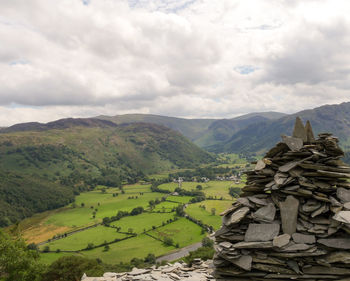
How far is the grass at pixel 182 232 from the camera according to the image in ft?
299

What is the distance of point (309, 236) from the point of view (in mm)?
11820

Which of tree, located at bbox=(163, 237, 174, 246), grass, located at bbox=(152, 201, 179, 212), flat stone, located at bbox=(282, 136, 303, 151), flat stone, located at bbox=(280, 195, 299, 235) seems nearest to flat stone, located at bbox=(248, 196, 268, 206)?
flat stone, located at bbox=(280, 195, 299, 235)

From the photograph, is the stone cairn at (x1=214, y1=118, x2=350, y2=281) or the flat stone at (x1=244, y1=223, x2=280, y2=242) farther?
the flat stone at (x1=244, y1=223, x2=280, y2=242)

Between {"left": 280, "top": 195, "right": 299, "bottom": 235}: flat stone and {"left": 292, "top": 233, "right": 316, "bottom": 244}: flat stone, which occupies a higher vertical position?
{"left": 280, "top": 195, "right": 299, "bottom": 235}: flat stone

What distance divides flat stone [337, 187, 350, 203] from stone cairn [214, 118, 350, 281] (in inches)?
1.7

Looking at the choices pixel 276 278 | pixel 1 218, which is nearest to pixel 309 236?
pixel 276 278

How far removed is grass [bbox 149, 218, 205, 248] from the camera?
91188mm

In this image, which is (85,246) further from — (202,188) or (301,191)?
(202,188)

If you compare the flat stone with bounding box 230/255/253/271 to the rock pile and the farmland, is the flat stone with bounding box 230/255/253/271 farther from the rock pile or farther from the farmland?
the farmland

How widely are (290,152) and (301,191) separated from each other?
2.23 m

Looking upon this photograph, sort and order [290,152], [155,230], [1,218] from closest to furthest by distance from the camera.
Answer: [290,152]
[155,230]
[1,218]

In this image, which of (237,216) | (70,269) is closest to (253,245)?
(237,216)

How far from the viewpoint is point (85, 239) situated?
101m

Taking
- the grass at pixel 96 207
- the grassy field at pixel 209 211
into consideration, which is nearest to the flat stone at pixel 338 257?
the grassy field at pixel 209 211
